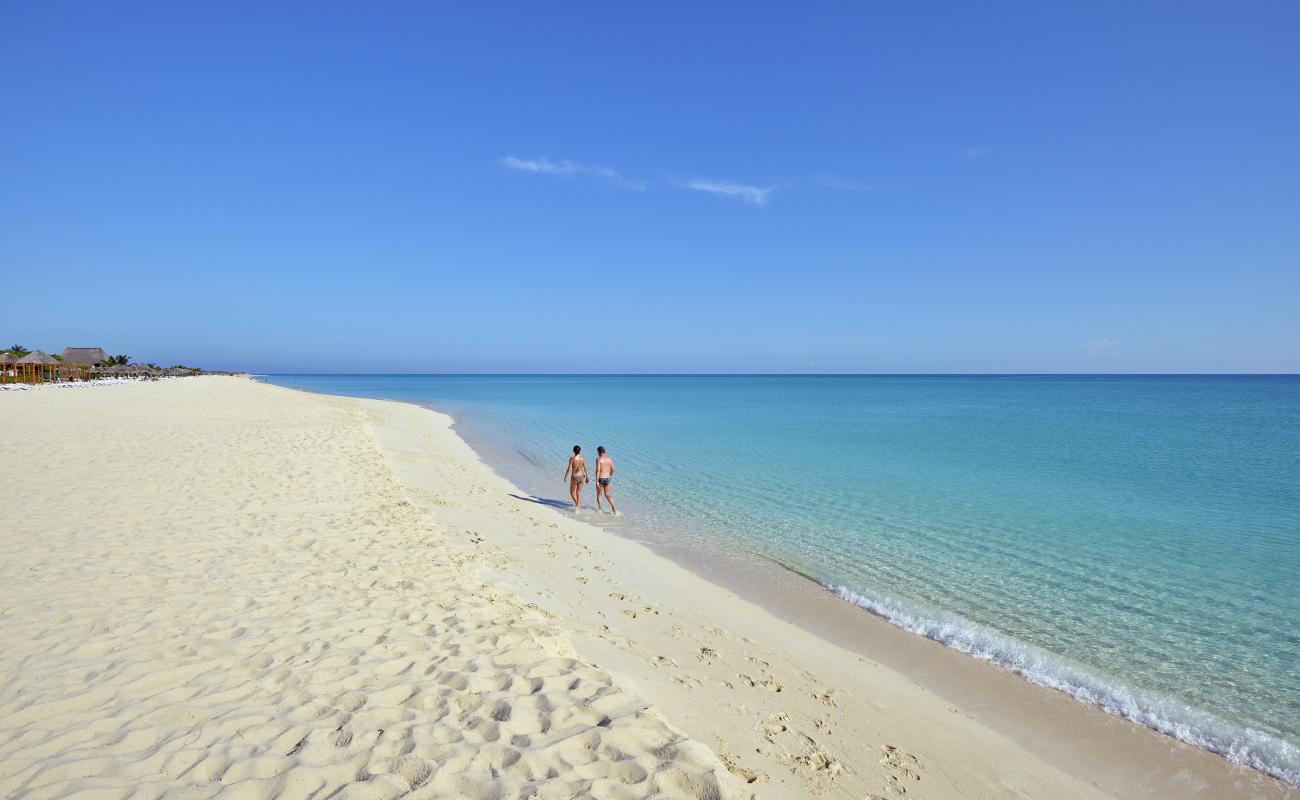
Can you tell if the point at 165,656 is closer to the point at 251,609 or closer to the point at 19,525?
the point at 251,609

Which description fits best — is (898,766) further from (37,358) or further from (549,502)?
(37,358)

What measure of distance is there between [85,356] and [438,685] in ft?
276

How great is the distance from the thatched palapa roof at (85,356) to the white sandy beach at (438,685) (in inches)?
2855

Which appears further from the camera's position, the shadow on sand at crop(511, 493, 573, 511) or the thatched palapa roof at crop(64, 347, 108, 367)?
the thatched palapa roof at crop(64, 347, 108, 367)

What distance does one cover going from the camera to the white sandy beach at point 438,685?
12.9 feet

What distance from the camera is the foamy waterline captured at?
5.77 meters

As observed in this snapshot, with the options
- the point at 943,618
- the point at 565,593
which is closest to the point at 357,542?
the point at 565,593

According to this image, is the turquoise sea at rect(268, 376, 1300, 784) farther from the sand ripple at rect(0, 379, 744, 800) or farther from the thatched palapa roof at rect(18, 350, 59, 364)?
the thatched palapa roof at rect(18, 350, 59, 364)

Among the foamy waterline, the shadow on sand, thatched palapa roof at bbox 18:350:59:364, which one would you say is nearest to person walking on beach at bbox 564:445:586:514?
the shadow on sand

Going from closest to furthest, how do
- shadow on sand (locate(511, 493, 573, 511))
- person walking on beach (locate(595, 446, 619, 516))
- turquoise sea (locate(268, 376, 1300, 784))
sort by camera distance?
turquoise sea (locate(268, 376, 1300, 784)) < person walking on beach (locate(595, 446, 619, 516)) < shadow on sand (locate(511, 493, 573, 511))

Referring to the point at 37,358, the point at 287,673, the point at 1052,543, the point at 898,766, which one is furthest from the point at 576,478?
the point at 37,358

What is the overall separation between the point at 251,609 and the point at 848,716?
6158mm

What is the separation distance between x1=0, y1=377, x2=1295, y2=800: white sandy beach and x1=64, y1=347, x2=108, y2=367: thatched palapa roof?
238 feet

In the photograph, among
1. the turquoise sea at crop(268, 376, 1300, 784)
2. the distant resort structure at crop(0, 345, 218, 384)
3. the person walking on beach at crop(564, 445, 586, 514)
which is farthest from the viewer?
the distant resort structure at crop(0, 345, 218, 384)
